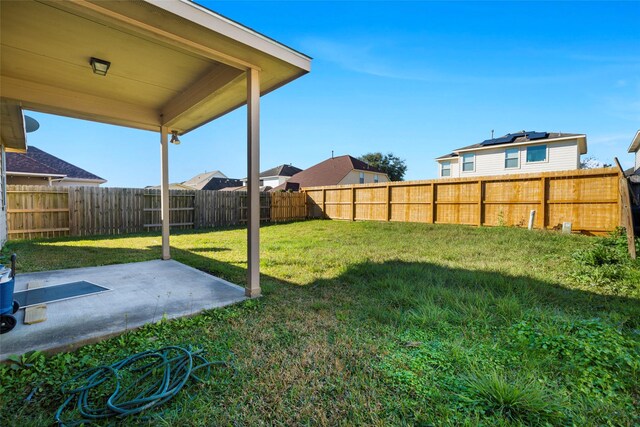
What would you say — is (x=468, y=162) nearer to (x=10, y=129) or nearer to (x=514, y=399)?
(x=514, y=399)

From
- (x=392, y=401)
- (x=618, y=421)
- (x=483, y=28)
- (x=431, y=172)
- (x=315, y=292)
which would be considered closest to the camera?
(x=618, y=421)

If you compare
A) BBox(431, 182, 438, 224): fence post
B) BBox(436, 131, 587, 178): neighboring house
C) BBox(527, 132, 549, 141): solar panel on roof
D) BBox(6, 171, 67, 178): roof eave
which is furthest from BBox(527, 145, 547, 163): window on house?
BBox(6, 171, 67, 178): roof eave

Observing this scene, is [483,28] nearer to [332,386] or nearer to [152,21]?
[152,21]

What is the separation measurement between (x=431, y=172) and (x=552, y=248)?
15801 millimetres

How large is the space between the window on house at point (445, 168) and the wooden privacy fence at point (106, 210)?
1272 centimetres

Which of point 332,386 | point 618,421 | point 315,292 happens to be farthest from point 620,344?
point 315,292

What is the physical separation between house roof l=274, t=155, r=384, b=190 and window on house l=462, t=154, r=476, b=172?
907 centimetres

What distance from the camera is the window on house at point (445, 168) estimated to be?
1939cm

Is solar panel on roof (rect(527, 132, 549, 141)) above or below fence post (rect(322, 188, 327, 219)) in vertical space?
above

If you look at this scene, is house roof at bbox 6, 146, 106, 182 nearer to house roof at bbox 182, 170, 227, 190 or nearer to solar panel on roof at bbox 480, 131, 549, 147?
house roof at bbox 182, 170, 227, 190

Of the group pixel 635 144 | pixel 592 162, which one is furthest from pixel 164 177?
pixel 592 162

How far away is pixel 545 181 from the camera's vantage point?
7762mm

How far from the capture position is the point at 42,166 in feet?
44.5

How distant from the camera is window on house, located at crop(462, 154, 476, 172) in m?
16.9
